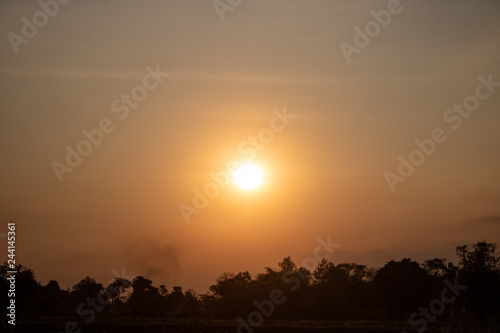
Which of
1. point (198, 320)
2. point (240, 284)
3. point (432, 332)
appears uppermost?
point (240, 284)

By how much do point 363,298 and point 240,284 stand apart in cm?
1795

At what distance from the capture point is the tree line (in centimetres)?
7481

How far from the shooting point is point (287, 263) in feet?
376

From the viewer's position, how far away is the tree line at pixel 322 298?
7481 centimetres

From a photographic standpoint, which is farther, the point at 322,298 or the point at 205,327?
the point at 322,298

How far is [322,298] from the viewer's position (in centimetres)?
8231

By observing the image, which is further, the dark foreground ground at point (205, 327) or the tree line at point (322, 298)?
the tree line at point (322, 298)

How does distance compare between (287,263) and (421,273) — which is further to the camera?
(287,263)

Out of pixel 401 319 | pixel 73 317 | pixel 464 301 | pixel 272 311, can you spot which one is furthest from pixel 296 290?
pixel 73 317

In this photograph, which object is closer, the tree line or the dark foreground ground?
the dark foreground ground

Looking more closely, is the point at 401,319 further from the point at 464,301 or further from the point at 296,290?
the point at 296,290

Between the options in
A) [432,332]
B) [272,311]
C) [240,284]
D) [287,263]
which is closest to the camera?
[432,332]

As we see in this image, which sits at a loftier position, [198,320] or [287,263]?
[287,263]

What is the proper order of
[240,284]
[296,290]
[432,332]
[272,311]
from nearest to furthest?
[432,332] → [272,311] → [296,290] → [240,284]
